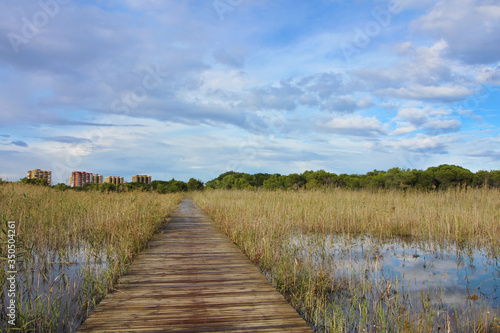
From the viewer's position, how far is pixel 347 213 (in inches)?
349

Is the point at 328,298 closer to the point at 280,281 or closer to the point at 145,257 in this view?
the point at 280,281

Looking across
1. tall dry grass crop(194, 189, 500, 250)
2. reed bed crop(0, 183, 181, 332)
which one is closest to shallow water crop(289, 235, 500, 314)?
tall dry grass crop(194, 189, 500, 250)

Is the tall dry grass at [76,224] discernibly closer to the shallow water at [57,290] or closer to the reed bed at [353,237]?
the shallow water at [57,290]

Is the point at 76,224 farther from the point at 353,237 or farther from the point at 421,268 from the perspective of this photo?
the point at 421,268

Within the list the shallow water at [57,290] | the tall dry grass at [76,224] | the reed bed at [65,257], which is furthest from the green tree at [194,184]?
the shallow water at [57,290]

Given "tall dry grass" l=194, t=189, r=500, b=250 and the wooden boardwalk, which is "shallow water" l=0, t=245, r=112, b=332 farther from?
"tall dry grass" l=194, t=189, r=500, b=250

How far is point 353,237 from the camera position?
25.4 feet

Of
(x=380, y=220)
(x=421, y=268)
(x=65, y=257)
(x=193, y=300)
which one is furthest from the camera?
(x=380, y=220)

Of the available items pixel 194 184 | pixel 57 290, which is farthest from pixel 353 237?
pixel 194 184

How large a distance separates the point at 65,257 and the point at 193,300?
3.67m

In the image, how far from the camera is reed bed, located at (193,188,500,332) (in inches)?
119

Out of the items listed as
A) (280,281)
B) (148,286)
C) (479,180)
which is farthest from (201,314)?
(479,180)

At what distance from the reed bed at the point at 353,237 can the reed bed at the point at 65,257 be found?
86.8 inches

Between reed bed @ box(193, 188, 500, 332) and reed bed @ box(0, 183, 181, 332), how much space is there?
7.24 feet
